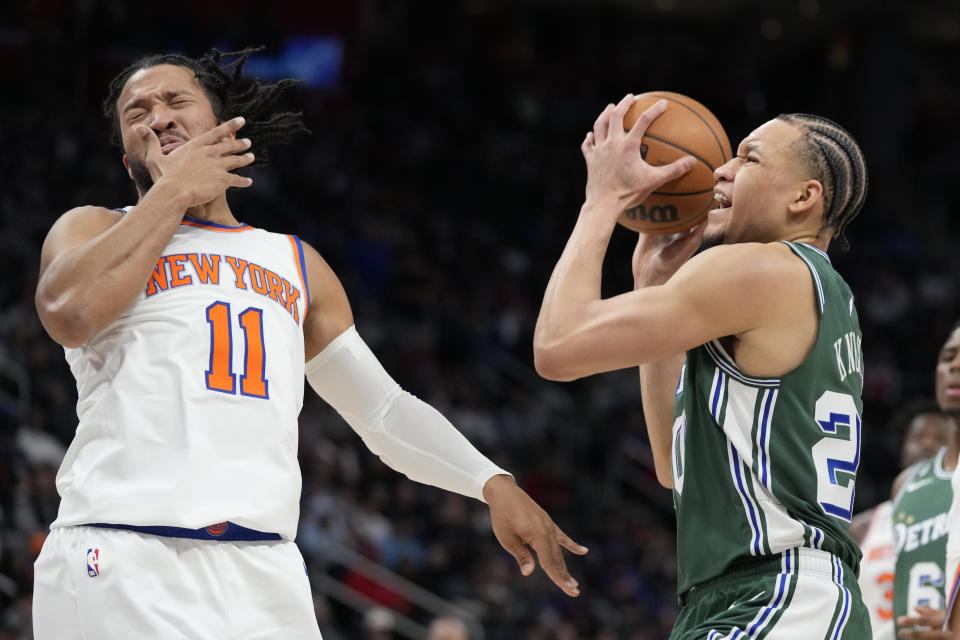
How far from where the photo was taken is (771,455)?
2.75m

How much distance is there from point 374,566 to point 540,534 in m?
6.77

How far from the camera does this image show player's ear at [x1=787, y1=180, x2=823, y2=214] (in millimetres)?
2977

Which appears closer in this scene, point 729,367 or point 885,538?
point 729,367

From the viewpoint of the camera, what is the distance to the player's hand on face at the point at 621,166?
3037 millimetres

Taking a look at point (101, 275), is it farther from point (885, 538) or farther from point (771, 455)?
point (885, 538)

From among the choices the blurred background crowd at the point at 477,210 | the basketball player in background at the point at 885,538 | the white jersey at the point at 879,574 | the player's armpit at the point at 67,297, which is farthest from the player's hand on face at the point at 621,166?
the blurred background crowd at the point at 477,210

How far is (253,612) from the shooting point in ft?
9.53

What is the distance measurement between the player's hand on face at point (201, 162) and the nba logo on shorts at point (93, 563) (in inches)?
34.9

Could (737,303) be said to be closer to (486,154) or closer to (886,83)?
(486,154)

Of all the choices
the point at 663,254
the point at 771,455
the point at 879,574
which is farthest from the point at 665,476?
the point at 879,574

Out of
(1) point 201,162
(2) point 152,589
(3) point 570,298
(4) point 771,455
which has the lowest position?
(2) point 152,589

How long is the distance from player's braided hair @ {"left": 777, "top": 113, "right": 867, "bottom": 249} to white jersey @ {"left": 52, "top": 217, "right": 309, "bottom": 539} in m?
1.42

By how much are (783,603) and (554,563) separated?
2.50 feet

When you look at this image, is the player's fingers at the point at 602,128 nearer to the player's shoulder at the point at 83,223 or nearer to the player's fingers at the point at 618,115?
the player's fingers at the point at 618,115
